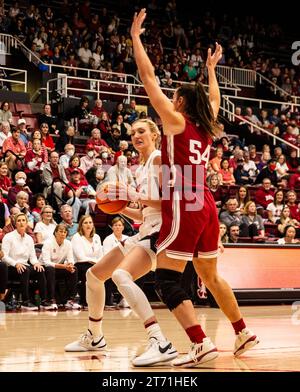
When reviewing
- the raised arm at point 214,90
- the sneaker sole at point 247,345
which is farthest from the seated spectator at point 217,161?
the sneaker sole at point 247,345

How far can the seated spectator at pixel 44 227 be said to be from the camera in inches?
444

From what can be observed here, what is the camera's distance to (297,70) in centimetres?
2602

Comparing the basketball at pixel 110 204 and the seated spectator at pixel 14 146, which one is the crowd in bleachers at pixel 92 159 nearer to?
the seated spectator at pixel 14 146

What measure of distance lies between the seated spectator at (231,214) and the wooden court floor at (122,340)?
2.88 meters

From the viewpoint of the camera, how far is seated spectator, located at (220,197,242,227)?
13164 millimetres

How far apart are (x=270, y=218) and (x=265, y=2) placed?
1533 cm

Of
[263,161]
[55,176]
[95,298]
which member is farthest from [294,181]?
[95,298]

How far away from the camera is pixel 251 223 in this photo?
44.4 feet

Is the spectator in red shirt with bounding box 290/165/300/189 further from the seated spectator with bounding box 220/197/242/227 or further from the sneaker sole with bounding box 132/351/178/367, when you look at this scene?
the sneaker sole with bounding box 132/351/178/367

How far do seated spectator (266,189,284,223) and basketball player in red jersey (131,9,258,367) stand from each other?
10081 millimetres

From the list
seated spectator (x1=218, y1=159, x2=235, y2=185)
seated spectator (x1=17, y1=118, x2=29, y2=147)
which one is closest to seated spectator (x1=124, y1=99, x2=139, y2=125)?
seated spectator (x1=218, y1=159, x2=235, y2=185)
